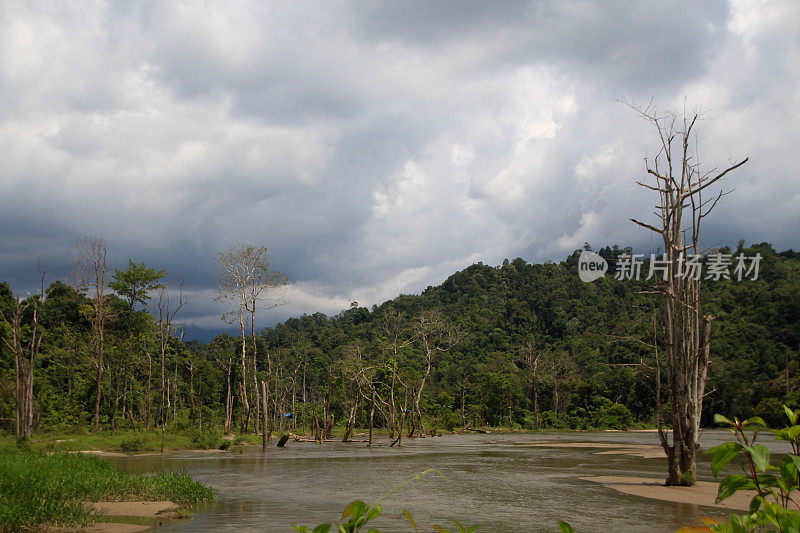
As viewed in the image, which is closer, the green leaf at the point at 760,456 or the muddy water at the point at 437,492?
the green leaf at the point at 760,456

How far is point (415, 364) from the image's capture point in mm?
62969

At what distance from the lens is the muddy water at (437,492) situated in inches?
461

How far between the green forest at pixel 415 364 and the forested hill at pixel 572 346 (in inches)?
8.4

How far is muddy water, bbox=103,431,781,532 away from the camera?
1172cm

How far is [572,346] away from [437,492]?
56.5m

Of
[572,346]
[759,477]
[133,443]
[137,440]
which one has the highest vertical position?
[572,346]

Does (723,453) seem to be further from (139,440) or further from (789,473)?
(139,440)

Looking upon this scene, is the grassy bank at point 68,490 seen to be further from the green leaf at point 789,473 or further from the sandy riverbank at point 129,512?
the green leaf at point 789,473

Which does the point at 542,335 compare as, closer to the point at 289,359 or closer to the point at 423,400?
the point at 423,400

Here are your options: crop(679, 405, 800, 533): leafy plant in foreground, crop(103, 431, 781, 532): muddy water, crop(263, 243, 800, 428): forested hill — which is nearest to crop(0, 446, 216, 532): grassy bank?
crop(103, 431, 781, 532): muddy water

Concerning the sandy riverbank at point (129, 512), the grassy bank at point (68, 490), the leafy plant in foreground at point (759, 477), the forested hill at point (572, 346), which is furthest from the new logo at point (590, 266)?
the leafy plant in foreground at point (759, 477)

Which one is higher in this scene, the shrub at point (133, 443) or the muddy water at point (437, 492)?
the muddy water at point (437, 492)

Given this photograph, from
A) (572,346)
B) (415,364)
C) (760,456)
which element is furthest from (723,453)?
(572,346)

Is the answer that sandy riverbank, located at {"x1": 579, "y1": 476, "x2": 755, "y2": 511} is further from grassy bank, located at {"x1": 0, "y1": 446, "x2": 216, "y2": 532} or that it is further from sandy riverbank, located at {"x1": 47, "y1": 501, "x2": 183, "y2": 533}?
sandy riverbank, located at {"x1": 47, "y1": 501, "x2": 183, "y2": 533}
